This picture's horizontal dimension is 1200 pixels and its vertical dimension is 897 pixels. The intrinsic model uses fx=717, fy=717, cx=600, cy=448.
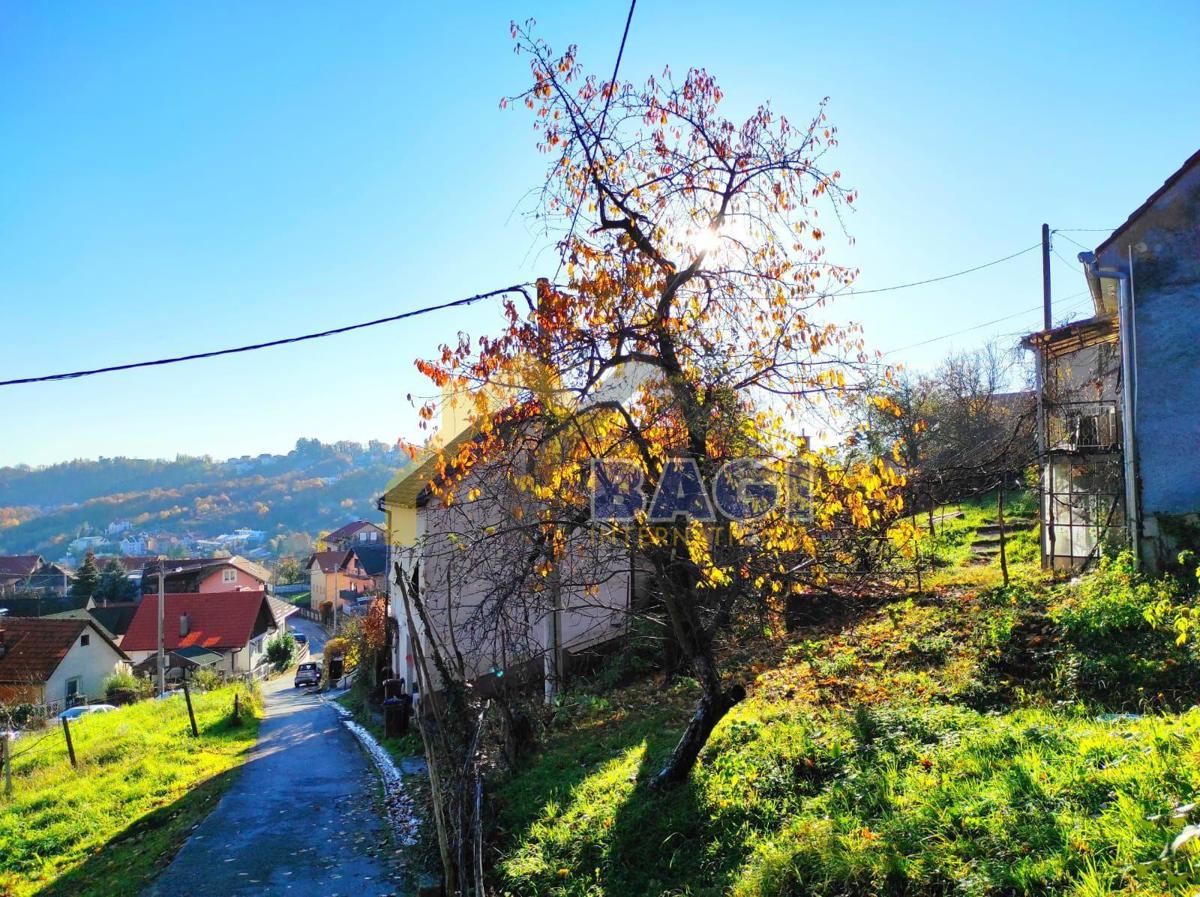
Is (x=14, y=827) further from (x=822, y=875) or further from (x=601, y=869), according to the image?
(x=822, y=875)

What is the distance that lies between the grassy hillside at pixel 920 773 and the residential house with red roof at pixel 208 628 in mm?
36294

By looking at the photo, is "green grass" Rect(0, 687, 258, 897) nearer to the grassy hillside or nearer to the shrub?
the grassy hillside

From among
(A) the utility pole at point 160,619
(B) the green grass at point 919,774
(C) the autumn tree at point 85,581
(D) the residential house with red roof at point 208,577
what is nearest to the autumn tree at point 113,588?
(C) the autumn tree at point 85,581

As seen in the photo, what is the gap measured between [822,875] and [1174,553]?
783 centimetres

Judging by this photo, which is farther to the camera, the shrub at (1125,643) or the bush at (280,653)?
the bush at (280,653)

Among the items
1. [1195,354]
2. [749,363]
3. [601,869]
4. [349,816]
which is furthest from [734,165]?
[349,816]

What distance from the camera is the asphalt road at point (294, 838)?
6703 millimetres

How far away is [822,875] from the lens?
13.4 ft

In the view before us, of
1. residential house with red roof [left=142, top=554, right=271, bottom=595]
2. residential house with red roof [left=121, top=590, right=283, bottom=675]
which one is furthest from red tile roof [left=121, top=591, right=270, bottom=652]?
residential house with red roof [left=142, top=554, right=271, bottom=595]

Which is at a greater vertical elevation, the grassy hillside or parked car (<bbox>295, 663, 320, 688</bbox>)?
the grassy hillside

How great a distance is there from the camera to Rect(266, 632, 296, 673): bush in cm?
4366

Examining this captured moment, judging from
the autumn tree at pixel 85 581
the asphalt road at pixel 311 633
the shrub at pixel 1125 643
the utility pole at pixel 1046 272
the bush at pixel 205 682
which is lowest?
the asphalt road at pixel 311 633

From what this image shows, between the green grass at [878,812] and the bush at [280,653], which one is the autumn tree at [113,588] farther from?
the green grass at [878,812]

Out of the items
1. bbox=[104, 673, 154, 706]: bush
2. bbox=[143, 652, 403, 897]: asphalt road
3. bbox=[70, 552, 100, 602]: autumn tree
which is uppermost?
bbox=[143, 652, 403, 897]: asphalt road
